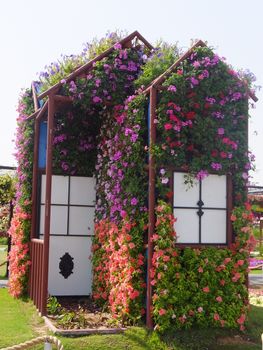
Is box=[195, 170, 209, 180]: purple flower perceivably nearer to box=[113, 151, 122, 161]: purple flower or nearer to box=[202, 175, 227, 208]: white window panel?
box=[202, 175, 227, 208]: white window panel

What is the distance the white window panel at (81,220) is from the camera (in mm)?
9008

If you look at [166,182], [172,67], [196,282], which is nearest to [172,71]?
[172,67]

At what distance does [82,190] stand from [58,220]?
2.25 ft

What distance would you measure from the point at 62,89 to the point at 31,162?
2.15 meters

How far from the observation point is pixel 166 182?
637 centimetres

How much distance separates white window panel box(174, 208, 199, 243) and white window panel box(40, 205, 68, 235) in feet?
9.97

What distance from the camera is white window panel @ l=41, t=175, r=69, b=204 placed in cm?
899

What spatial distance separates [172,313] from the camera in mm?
6086

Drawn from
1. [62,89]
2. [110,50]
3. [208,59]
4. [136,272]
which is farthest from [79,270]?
[208,59]

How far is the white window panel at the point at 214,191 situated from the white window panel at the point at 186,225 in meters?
0.26

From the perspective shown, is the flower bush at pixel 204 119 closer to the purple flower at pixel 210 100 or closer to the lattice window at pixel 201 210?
the purple flower at pixel 210 100

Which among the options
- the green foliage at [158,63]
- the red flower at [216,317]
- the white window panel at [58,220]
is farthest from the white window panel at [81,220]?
the red flower at [216,317]

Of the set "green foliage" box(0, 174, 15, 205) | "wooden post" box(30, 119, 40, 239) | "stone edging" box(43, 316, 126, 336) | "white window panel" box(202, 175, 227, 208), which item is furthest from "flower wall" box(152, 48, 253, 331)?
"green foliage" box(0, 174, 15, 205)

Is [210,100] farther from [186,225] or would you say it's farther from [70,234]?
[70,234]
